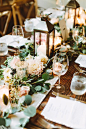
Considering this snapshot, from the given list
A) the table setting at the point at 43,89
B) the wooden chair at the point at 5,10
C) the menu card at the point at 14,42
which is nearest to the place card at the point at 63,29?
the table setting at the point at 43,89

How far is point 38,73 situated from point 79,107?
0.40 metres

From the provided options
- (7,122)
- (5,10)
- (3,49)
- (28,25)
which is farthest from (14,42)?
(5,10)

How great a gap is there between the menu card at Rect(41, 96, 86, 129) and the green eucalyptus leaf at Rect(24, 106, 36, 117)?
2.1 inches

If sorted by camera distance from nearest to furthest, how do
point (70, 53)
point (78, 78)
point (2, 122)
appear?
point (2, 122), point (78, 78), point (70, 53)

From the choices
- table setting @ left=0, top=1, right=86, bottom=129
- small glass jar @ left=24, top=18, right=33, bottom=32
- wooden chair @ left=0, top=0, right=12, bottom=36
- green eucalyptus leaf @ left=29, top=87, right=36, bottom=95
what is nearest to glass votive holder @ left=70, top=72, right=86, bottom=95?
table setting @ left=0, top=1, right=86, bottom=129

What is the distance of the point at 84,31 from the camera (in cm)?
189

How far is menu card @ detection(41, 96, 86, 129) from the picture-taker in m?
0.87

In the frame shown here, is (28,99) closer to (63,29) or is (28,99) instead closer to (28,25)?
(63,29)

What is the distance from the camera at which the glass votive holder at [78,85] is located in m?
1.01

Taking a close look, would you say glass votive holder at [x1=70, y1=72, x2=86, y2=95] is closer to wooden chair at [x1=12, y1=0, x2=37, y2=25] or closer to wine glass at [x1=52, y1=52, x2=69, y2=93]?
wine glass at [x1=52, y1=52, x2=69, y2=93]

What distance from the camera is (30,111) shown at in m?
0.92

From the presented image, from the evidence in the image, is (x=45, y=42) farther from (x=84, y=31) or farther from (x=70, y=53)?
(x=84, y=31)

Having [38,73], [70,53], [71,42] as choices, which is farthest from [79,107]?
[71,42]

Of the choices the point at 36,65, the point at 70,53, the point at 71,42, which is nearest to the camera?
the point at 36,65
